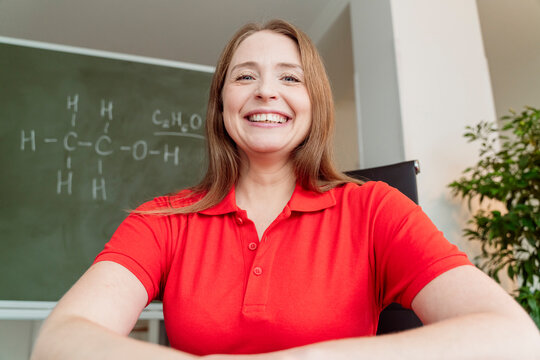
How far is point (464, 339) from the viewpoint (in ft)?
1.85

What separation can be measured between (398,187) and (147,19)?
2.52 m

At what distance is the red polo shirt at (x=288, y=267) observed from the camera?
0.80m

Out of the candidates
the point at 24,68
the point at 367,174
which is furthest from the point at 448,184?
the point at 24,68

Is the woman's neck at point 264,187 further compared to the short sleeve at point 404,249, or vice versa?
the woman's neck at point 264,187

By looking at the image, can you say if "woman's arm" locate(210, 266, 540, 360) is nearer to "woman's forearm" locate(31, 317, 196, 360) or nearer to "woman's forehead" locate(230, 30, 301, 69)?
"woman's forearm" locate(31, 317, 196, 360)

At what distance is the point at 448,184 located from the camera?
6.76ft

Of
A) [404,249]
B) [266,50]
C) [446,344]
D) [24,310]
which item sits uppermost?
[266,50]

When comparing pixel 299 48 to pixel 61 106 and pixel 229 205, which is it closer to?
pixel 229 205

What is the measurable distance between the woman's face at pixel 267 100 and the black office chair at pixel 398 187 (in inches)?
9.3

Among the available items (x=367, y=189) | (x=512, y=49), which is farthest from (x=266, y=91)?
(x=512, y=49)

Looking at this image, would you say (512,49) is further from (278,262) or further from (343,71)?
(278,262)

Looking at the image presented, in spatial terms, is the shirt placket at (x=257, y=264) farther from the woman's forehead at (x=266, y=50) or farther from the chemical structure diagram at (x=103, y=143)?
the chemical structure diagram at (x=103, y=143)

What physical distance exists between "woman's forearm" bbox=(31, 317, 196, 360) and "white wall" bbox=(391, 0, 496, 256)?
167cm

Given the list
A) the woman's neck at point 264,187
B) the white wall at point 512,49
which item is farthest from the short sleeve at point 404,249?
the white wall at point 512,49
